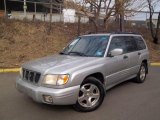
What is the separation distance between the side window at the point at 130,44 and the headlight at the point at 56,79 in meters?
2.73

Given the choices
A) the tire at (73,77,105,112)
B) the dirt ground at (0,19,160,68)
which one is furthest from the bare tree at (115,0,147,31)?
the tire at (73,77,105,112)

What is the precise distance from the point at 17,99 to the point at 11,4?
18.0m

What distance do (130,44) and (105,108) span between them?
252 cm

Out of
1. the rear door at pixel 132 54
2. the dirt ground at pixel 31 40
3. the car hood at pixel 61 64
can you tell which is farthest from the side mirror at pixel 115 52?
the dirt ground at pixel 31 40

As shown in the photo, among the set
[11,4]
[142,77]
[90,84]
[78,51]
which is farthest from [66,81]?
[11,4]

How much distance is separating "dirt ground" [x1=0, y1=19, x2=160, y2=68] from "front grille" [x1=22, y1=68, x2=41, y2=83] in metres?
5.17

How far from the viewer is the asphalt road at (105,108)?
572 centimetres

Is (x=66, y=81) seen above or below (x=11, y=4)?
below

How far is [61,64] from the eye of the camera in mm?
5984

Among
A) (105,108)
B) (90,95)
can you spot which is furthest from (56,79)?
(105,108)

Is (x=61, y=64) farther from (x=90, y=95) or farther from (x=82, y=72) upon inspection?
(x=90, y=95)

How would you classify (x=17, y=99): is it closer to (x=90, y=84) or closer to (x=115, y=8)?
(x=90, y=84)

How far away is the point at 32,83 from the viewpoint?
19.5ft

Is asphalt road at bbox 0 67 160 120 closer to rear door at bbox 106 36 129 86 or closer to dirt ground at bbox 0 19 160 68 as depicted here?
rear door at bbox 106 36 129 86
